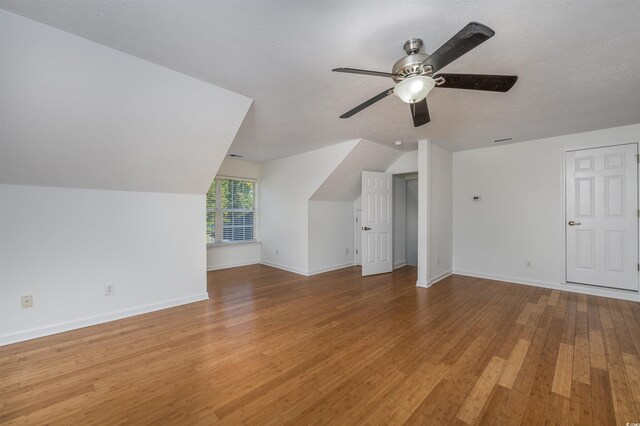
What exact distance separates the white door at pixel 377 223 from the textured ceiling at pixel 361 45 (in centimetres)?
202

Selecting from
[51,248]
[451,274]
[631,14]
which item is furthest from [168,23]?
[451,274]

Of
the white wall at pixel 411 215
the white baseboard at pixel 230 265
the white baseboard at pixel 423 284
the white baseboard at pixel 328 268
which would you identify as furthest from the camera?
the white wall at pixel 411 215

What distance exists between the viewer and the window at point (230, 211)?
17.7 ft

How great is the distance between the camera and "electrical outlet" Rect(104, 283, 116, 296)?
286 centimetres

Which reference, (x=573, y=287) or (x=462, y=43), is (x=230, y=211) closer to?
(x=462, y=43)

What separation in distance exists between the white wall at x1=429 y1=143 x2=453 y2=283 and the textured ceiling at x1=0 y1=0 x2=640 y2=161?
1431 mm

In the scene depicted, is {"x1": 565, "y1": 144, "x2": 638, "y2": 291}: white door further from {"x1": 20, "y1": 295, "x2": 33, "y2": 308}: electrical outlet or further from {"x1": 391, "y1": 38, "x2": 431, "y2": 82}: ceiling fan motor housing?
{"x1": 20, "y1": 295, "x2": 33, "y2": 308}: electrical outlet

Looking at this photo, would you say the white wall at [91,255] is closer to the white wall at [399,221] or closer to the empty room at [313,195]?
the empty room at [313,195]

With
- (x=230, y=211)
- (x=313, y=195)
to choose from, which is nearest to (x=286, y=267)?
(x=313, y=195)

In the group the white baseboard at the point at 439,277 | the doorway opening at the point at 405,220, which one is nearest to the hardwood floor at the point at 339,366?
the white baseboard at the point at 439,277

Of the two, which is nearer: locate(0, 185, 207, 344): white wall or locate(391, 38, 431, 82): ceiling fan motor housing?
locate(391, 38, 431, 82): ceiling fan motor housing

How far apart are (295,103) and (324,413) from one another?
8.60 ft

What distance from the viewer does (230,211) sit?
5648mm

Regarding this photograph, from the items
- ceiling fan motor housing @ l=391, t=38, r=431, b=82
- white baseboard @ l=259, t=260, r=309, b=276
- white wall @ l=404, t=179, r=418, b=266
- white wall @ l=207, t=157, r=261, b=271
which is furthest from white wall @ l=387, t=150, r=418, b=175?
ceiling fan motor housing @ l=391, t=38, r=431, b=82
